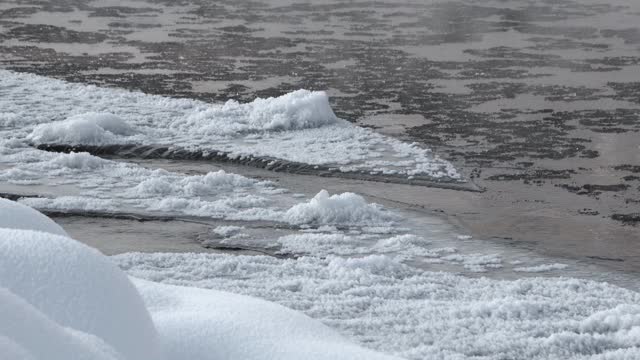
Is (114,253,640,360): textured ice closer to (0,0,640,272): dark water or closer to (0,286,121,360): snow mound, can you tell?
(0,0,640,272): dark water

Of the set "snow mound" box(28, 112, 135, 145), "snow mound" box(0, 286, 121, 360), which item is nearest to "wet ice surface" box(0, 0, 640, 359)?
"snow mound" box(28, 112, 135, 145)

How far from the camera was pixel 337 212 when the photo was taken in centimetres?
643

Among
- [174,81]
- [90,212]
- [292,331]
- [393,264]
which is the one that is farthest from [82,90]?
[292,331]

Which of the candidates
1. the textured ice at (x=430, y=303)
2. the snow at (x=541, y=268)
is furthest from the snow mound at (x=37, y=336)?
the snow at (x=541, y=268)

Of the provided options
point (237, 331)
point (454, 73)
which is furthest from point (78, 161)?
point (454, 73)

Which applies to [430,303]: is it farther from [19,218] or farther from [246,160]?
[246,160]

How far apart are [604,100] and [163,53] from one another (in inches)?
236

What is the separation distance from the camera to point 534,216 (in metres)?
6.69

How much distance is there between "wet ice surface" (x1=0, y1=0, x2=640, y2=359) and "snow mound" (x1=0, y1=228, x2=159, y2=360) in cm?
148

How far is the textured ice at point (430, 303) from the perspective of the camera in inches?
174

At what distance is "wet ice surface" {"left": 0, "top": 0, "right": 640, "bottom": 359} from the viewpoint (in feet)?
15.9

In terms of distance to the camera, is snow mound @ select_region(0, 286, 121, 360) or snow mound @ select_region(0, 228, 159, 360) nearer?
snow mound @ select_region(0, 286, 121, 360)

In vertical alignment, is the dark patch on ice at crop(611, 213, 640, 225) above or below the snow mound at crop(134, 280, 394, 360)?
below

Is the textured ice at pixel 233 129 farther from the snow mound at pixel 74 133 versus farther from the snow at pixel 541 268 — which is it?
the snow at pixel 541 268
